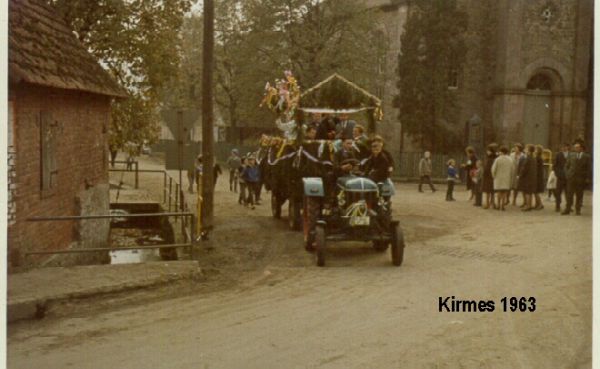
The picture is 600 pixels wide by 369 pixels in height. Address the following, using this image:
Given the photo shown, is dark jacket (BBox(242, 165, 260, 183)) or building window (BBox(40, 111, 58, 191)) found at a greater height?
building window (BBox(40, 111, 58, 191))

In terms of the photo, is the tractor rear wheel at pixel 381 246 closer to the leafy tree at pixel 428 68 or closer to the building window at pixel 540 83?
the leafy tree at pixel 428 68

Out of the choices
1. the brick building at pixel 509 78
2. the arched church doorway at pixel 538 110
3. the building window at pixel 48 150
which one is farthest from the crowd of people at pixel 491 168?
the arched church doorway at pixel 538 110

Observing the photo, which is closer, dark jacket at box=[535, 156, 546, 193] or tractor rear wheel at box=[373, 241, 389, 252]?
tractor rear wheel at box=[373, 241, 389, 252]

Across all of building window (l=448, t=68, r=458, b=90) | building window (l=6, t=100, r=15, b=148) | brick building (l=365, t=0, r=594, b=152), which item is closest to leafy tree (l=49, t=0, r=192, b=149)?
building window (l=6, t=100, r=15, b=148)

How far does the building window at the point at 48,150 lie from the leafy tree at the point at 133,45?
670cm

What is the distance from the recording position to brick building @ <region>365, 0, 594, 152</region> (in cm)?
3216

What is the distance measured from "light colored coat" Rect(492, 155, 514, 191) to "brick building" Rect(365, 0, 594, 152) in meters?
14.3

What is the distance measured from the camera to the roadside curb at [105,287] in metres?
7.71

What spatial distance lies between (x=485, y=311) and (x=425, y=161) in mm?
17962

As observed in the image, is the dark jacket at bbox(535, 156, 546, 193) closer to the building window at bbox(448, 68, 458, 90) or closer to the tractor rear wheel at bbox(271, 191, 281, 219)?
the tractor rear wheel at bbox(271, 191, 281, 219)

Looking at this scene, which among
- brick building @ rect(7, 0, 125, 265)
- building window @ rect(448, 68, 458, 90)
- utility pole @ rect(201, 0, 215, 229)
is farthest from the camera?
building window @ rect(448, 68, 458, 90)

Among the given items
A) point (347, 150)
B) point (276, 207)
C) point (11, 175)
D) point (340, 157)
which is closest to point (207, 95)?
point (340, 157)

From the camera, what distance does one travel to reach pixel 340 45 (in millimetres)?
30062

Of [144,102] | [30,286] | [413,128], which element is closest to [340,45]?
[413,128]
